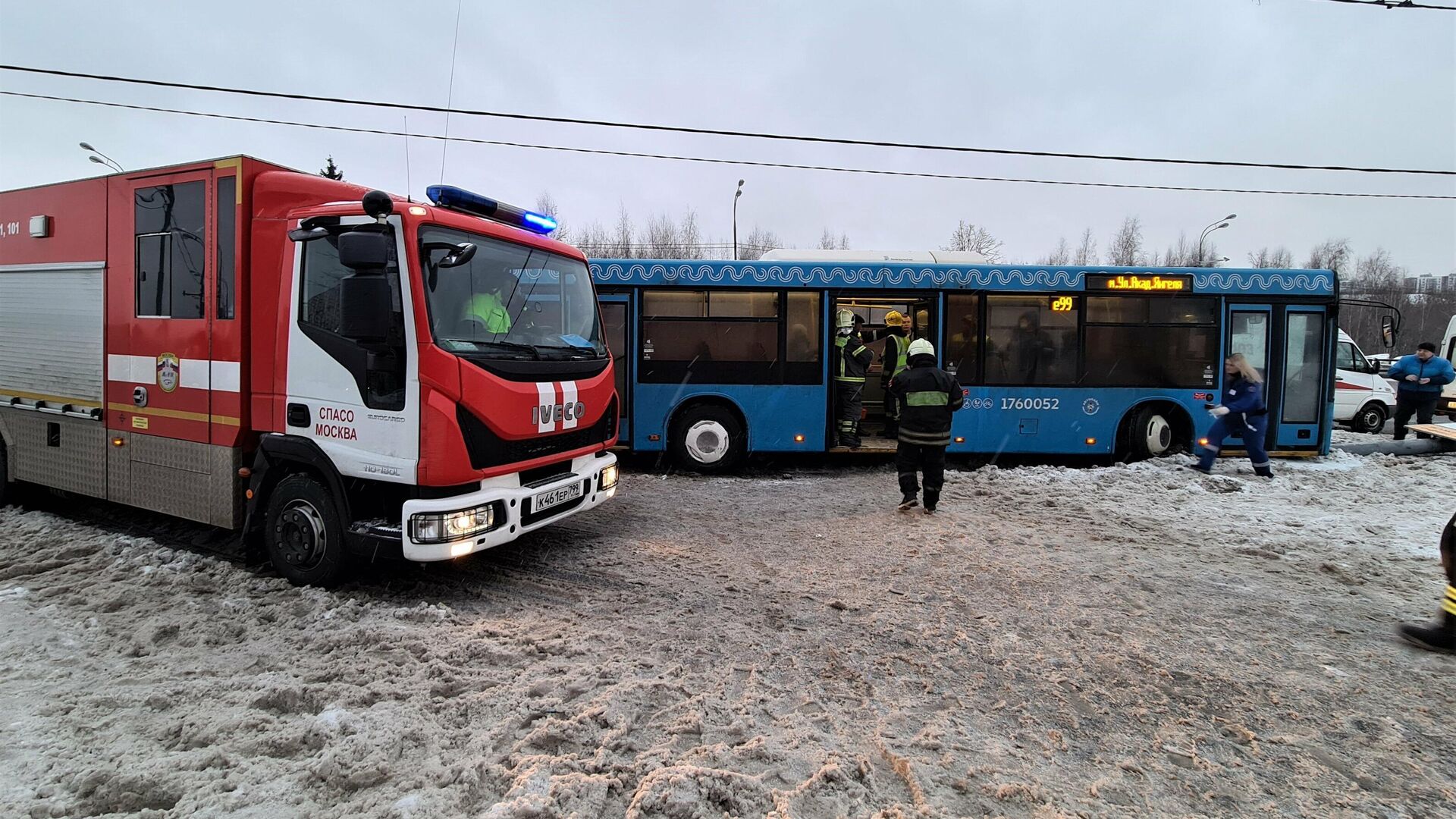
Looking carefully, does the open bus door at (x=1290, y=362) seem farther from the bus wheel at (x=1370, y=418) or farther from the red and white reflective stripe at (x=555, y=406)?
the red and white reflective stripe at (x=555, y=406)

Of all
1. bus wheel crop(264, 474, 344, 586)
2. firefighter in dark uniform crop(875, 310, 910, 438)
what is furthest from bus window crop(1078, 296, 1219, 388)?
bus wheel crop(264, 474, 344, 586)

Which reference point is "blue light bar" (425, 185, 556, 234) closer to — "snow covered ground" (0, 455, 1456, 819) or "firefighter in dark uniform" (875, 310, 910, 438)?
"snow covered ground" (0, 455, 1456, 819)

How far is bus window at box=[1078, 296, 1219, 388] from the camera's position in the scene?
946 cm

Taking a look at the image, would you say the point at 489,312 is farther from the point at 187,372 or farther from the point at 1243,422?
the point at 1243,422

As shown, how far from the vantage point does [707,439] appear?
368 inches

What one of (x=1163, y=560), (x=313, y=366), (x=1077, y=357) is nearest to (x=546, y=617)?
(x=313, y=366)

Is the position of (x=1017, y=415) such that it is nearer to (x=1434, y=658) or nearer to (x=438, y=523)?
(x=1434, y=658)

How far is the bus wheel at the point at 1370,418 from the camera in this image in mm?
15391

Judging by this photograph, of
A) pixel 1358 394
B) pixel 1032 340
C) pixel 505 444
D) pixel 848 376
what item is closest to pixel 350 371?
pixel 505 444

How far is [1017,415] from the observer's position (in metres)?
9.47

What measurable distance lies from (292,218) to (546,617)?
321 cm

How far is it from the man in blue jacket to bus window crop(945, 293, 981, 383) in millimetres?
8435

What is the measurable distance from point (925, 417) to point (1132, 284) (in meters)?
4.91

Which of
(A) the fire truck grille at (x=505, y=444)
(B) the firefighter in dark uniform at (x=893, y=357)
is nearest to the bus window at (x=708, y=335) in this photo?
(B) the firefighter in dark uniform at (x=893, y=357)
